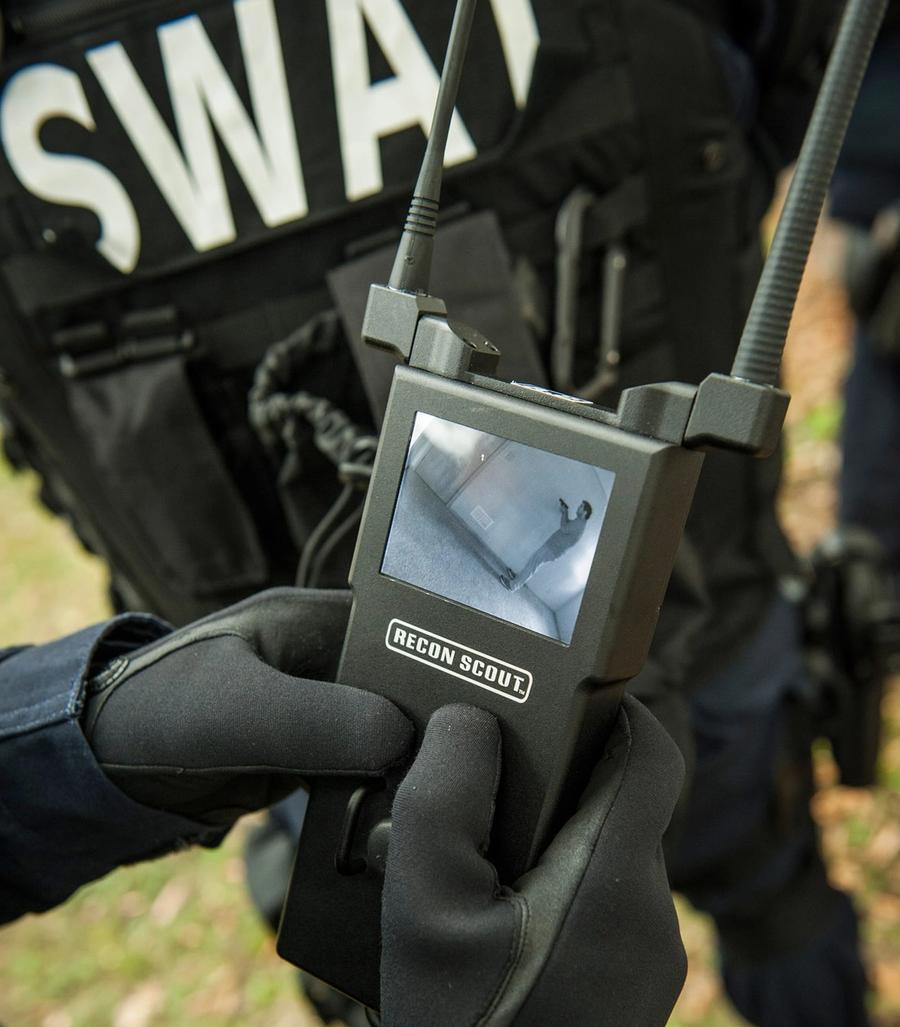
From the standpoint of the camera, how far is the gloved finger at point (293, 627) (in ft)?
2.06

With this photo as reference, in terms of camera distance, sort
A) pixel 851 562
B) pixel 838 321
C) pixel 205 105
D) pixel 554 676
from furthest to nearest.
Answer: pixel 838 321
pixel 851 562
pixel 205 105
pixel 554 676

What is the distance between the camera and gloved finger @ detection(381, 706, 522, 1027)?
19.4 inches

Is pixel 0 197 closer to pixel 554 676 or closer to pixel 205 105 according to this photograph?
pixel 205 105

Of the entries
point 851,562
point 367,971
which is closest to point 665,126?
point 367,971

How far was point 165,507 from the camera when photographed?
0.84 m

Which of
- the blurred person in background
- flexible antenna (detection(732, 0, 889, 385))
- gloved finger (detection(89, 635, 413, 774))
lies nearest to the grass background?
the blurred person in background

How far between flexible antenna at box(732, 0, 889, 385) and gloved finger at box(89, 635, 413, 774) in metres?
0.26

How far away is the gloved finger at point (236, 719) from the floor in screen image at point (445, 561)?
0.24 ft

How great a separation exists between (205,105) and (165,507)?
0.31m

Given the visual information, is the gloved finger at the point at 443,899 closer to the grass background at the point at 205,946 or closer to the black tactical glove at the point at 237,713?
the black tactical glove at the point at 237,713

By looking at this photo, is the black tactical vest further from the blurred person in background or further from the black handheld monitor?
the black handheld monitor

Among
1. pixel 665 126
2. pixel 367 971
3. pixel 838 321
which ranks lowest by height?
pixel 838 321

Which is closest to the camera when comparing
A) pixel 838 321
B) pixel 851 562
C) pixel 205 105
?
pixel 205 105

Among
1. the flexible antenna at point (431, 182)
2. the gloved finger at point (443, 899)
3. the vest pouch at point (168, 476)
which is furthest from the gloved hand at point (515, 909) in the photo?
the vest pouch at point (168, 476)
